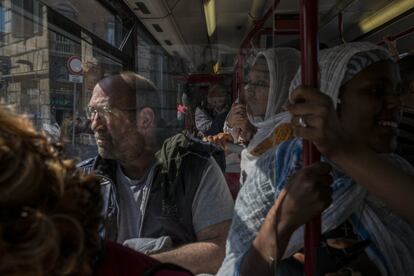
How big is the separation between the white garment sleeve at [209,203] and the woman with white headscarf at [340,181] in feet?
1.97

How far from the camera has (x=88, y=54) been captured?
8.45ft

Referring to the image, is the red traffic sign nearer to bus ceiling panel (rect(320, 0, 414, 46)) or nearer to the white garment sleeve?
the white garment sleeve

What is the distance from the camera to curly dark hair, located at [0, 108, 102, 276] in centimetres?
70

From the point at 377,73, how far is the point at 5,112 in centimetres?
94

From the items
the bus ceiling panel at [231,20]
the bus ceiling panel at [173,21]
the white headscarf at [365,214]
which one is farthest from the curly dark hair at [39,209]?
the bus ceiling panel at [231,20]

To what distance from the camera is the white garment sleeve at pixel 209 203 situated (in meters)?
2.02

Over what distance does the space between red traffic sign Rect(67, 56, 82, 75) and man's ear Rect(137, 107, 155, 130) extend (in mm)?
527

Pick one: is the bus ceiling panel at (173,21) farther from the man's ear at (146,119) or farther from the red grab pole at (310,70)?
the red grab pole at (310,70)

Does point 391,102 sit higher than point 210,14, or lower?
lower

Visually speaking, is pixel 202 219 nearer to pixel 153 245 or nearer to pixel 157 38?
pixel 153 245

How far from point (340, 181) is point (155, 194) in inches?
39.1

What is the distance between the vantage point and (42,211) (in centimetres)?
72

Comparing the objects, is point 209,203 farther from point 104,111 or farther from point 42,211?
point 42,211

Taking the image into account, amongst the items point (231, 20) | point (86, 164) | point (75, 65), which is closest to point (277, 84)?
point (86, 164)
